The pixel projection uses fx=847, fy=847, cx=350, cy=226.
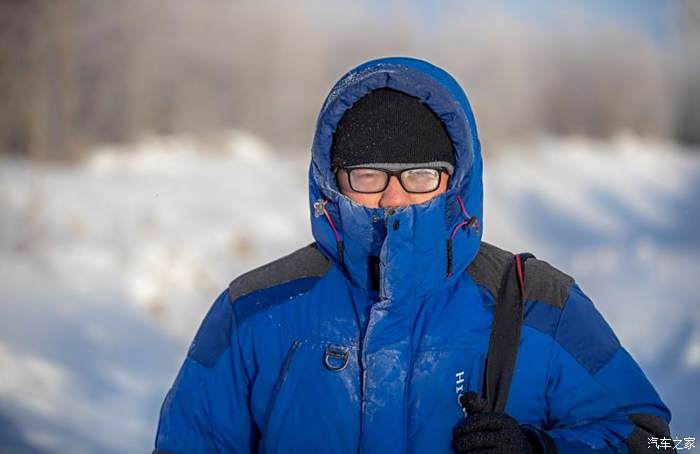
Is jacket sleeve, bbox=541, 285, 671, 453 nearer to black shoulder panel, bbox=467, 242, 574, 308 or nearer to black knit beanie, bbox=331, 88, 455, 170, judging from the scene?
black shoulder panel, bbox=467, 242, 574, 308

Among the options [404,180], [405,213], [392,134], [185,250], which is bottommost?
[405,213]

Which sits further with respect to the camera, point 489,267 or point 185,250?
point 185,250

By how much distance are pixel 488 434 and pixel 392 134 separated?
0.72m

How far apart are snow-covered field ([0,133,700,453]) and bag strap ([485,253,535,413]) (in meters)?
2.52

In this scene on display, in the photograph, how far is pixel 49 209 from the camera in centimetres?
884

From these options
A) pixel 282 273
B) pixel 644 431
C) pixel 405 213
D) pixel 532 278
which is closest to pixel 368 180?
pixel 405 213

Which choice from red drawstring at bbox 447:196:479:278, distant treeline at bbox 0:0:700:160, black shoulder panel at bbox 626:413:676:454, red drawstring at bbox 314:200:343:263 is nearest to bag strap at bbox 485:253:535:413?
red drawstring at bbox 447:196:479:278

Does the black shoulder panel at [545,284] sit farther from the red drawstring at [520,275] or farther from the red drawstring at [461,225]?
the red drawstring at [461,225]

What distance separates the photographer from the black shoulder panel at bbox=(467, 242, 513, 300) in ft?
6.37

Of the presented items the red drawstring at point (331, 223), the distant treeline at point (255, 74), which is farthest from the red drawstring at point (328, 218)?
the distant treeline at point (255, 74)

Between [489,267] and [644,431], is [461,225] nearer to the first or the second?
[489,267]

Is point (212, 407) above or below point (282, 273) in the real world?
below

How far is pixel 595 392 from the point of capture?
1805 millimetres

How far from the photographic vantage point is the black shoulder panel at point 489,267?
194 cm
